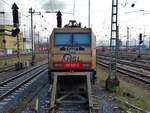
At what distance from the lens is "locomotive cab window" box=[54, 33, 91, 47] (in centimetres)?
1759

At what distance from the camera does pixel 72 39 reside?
696 inches

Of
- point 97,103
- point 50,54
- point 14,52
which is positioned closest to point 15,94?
point 50,54

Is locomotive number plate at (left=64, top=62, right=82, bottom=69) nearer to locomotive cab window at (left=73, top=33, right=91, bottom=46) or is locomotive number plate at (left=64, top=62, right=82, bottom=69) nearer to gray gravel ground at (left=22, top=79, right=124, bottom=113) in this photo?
locomotive cab window at (left=73, top=33, right=91, bottom=46)

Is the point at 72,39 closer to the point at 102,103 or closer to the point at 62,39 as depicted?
the point at 62,39

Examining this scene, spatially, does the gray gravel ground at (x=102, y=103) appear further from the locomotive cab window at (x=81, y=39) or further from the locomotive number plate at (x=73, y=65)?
the locomotive cab window at (x=81, y=39)

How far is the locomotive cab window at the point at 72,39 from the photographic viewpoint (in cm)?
1759

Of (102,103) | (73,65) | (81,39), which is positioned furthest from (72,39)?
(102,103)

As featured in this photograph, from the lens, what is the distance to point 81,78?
1822 cm

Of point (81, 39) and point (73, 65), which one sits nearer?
point (73, 65)

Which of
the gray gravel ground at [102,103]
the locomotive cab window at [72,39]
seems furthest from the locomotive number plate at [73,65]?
the gray gravel ground at [102,103]

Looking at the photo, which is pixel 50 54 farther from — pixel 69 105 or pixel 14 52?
pixel 14 52

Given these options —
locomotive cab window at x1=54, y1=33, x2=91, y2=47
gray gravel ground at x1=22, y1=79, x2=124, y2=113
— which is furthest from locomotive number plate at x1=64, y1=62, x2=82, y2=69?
gray gravel ground at x1=22, y1=79, x2=124, y2=113

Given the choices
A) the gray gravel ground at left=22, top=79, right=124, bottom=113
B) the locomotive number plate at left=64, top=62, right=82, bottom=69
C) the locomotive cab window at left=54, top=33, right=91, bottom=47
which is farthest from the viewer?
the locomotive cab window at left=54, top=33, right=91, bottom=47

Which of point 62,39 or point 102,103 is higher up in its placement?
point 62,39
